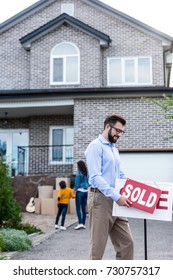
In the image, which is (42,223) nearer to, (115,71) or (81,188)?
(81,188)

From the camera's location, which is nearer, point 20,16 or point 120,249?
point 120,249

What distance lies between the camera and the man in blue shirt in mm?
4617

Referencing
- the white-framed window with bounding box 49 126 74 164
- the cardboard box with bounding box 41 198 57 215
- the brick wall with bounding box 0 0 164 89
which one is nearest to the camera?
the cardboard box with bounding box 41 198 57 215

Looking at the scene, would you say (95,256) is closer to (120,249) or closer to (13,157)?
(120,249)

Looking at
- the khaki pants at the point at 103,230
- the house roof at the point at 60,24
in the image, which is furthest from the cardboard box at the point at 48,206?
the khaki pants at the point at 103,230

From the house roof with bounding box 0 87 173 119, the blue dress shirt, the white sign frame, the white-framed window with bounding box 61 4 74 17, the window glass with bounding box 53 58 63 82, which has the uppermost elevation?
the white-framed window with bounding box 61 4 74 17

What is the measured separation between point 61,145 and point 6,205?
9159 millimetres

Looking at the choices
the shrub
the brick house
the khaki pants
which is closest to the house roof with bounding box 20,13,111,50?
the brick house

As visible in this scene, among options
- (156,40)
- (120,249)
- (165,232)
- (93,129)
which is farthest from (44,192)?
(120,249)

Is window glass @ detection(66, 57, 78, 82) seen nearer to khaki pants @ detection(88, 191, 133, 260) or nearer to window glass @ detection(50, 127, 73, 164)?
window glass @ detection(50, 127, 73, 164)

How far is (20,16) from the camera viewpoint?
2203cm

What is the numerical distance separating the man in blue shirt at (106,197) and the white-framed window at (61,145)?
13.9 metres

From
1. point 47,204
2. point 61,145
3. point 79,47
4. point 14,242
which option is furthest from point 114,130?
point 79,47
